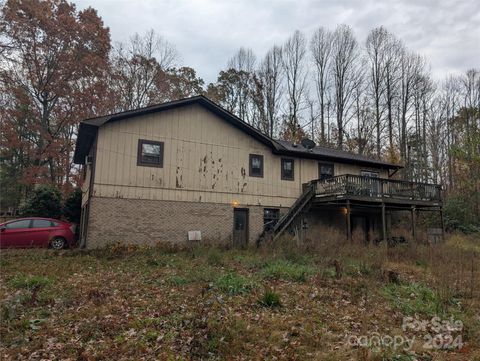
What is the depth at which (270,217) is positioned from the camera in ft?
63.3

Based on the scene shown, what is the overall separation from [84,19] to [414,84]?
30.3 metres

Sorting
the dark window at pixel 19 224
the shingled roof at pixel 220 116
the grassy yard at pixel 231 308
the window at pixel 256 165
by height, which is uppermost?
the shingled roof at pixel 220 116

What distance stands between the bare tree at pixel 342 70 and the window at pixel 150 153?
23.7 metres

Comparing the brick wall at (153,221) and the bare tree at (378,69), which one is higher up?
the bare tree at (378,69)

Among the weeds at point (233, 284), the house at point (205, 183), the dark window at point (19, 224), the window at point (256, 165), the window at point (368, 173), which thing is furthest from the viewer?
the window at point (368, 173)

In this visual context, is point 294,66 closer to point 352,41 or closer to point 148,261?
point 352,41

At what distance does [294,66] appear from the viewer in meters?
38.2

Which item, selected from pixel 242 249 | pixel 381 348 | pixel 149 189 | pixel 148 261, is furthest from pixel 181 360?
pixel 149 189

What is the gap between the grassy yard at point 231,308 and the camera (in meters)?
Result: 5.64

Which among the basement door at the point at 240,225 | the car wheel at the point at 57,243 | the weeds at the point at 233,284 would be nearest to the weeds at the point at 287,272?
the weeds at the point at 233,284

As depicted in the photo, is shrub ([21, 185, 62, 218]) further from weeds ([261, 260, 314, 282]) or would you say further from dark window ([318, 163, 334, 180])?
dark window ([318, 163, 334, 180])

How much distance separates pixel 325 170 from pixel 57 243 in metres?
15.0

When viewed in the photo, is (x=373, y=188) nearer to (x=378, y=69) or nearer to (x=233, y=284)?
(x=233, y=284)

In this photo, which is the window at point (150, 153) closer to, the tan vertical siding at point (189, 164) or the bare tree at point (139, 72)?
the tan vertical siding at point (189, 164)
